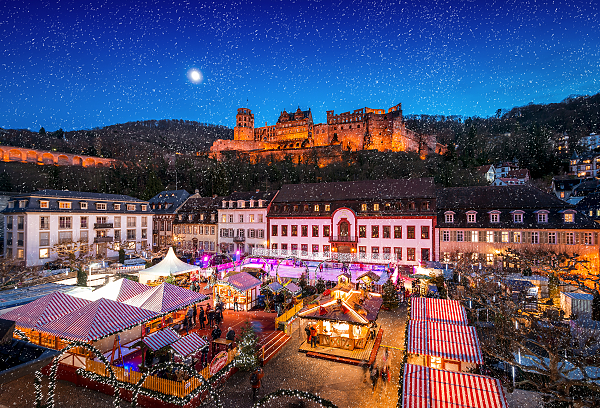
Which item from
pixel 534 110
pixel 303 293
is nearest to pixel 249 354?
pixel 303 293

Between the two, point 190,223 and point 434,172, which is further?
point 434,172

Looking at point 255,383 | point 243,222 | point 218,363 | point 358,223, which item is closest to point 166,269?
point 218,363

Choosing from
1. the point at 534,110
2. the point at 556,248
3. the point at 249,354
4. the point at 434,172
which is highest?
the point at 534,110

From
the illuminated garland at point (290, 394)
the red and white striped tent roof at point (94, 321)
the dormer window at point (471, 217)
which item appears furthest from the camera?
the dormer window at point (471, 217)

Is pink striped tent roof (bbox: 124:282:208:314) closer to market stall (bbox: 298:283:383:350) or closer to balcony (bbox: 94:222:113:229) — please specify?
market stall (bbox: 298:283:383:350)

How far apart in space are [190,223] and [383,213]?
27.7 metres

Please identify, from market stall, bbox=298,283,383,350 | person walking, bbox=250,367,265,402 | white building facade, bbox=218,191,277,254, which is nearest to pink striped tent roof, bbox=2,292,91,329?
person walking, bbox=250,367,265,402

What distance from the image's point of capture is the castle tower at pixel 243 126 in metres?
122

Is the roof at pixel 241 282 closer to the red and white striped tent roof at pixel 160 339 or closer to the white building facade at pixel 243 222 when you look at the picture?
the red and white striped tent roof at pixel 160 339

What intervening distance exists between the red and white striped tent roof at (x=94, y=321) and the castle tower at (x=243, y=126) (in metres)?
115

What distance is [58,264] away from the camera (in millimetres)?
31750

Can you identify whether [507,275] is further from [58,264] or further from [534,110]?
[534,110]

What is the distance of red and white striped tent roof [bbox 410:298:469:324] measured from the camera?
12.5 meters

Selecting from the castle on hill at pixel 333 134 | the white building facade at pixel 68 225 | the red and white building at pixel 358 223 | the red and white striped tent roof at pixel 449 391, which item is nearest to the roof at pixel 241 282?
the red and white striped tent roof at pixel 449 391
